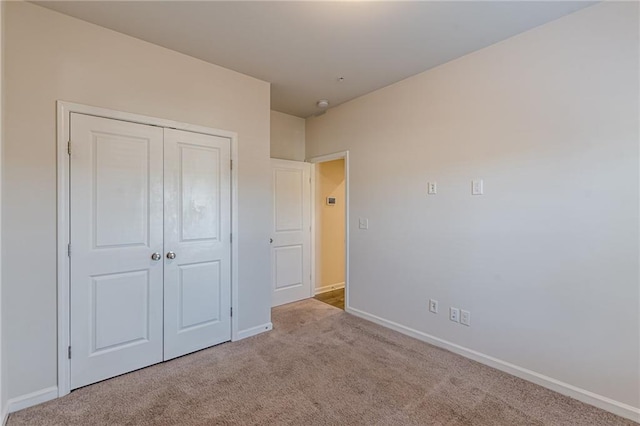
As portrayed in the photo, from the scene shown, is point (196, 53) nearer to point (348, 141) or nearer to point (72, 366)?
point (348, 141)

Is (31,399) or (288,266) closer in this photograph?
(31,399)

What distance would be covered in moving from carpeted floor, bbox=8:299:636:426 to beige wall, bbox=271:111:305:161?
2.56m

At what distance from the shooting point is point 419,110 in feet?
9.81

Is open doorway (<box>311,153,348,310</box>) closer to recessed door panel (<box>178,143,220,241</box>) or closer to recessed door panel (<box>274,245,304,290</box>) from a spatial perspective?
recessed door panel (<box>274,245,304,290</box>)

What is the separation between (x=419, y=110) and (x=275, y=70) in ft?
4.90

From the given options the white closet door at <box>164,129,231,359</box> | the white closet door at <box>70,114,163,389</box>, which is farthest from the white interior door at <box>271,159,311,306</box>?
the white closet door at <box>70,114,163,389</box>

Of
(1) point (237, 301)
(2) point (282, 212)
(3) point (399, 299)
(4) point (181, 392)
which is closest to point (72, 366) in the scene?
(4) point (181, 392)

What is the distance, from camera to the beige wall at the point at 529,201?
190 cm

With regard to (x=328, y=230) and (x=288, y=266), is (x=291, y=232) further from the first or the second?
(x=328, y=230)

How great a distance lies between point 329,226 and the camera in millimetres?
4684

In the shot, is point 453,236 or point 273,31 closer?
point 273,31

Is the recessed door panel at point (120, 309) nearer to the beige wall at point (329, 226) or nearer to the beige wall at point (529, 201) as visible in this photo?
the beige wall at point (529, 201)

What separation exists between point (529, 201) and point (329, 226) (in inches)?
112

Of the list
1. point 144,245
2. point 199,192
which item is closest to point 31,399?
point 144,245
